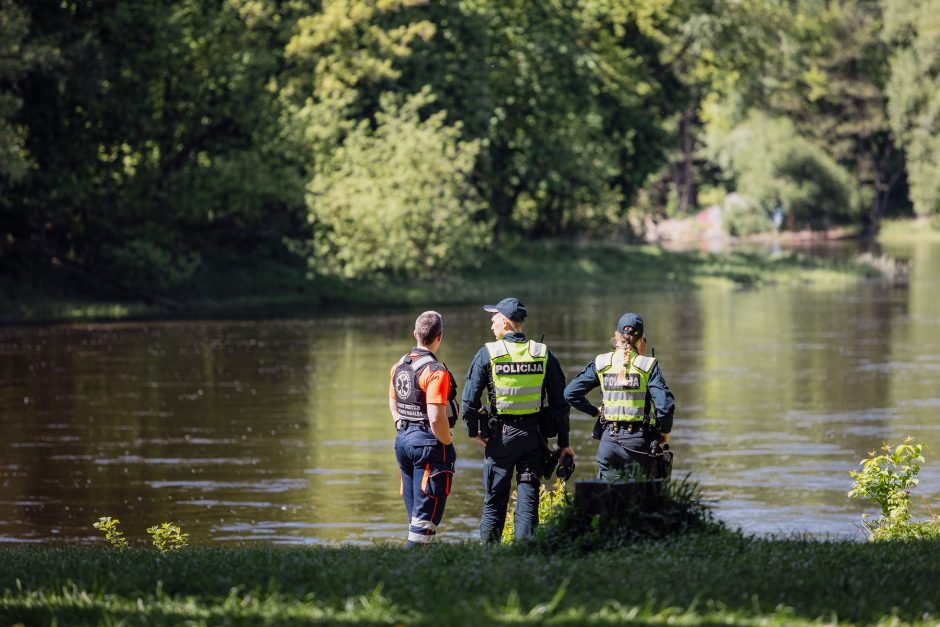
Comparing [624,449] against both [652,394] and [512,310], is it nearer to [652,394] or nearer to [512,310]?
[652,394]

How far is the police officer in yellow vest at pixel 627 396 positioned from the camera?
1278 centimetres

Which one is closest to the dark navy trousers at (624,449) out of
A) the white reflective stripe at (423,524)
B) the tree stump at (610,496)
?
the white reflective stripe at (423,524)

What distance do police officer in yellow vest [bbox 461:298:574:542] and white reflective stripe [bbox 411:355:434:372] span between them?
43 centimetres

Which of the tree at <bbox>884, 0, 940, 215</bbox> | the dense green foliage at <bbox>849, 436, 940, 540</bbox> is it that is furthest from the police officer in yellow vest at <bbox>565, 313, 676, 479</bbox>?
the tree at <bbox>884, 0, 940, 215</bbox>

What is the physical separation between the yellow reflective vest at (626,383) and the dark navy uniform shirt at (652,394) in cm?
5

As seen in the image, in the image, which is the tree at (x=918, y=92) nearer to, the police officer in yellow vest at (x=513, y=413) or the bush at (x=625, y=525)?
the police officer in yellow vest at (x=513, y=413)

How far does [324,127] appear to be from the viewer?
48.9 meters

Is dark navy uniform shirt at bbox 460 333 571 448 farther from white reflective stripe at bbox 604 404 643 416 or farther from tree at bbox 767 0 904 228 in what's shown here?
tree at bbox 767 0 904 228

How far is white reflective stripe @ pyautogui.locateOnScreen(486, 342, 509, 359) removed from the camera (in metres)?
A: 12.4

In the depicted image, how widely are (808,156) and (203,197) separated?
5739 cm

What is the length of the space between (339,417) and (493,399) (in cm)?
1312

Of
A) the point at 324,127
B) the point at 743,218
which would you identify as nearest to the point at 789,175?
the point at 743,218

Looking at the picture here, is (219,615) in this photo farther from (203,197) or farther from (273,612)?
(203,197)

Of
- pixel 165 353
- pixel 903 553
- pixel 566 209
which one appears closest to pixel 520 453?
pixel 903 553
